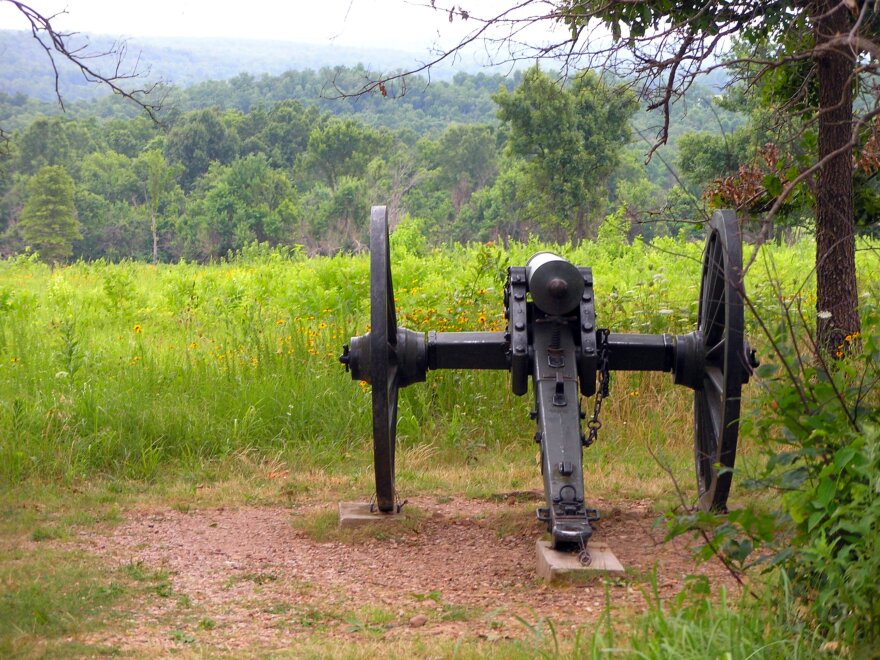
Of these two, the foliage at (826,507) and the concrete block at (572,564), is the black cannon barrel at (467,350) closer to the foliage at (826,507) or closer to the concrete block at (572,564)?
the concrete block at (572,564)

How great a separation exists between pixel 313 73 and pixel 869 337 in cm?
8711

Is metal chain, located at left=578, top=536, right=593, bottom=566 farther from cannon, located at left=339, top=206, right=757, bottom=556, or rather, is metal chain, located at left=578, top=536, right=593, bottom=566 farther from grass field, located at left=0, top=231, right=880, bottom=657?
grass field, located at left=0, top=231, right=880, bottom=657

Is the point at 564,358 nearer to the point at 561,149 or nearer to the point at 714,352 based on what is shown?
the point at 714,352

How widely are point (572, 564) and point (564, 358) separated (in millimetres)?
997

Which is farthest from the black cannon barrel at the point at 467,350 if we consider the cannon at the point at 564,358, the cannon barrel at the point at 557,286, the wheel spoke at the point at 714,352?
the wheel spoke at the point at 714,352

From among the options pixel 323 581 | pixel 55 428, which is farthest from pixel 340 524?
pixel 55 428

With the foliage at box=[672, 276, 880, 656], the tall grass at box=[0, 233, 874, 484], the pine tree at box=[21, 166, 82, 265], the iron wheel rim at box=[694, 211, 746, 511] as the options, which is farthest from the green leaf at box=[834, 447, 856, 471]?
the pine tree at box=[21, 166, 82, 265]

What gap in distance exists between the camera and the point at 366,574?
14.3ft

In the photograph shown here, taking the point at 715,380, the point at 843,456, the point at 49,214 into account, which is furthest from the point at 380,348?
the point at 49,214

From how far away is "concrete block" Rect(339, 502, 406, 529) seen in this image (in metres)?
4.99

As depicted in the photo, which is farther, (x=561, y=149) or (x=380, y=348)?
(x=561, y=149)

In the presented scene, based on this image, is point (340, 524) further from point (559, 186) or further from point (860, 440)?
point (559, 186)

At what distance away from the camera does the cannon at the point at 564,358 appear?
14.4 ft

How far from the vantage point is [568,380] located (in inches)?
182
